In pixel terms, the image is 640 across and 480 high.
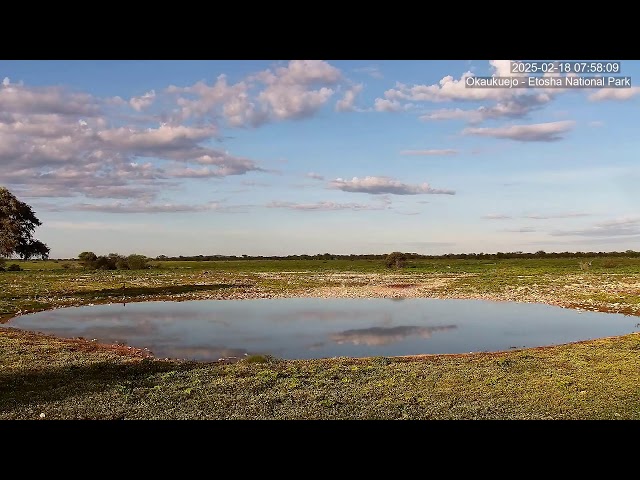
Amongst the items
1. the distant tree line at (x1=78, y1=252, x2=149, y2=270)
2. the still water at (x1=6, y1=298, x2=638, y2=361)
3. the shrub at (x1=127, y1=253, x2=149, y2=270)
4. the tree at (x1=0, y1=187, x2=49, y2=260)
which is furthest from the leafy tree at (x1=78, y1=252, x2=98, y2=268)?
the still water at (x1=6, y1=298, x2=638, y2=361)

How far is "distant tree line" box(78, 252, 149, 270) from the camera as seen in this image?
97.9 meters

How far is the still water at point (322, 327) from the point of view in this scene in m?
22.9

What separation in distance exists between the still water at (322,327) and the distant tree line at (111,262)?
205ft

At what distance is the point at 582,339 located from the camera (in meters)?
24.1

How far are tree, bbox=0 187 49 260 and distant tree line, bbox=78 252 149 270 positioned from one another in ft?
156

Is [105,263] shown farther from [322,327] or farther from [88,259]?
[322,327]

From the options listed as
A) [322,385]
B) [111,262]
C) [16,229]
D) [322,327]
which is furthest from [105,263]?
[322,385]

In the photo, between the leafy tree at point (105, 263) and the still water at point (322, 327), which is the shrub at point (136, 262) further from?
the still water at point (322, 327)

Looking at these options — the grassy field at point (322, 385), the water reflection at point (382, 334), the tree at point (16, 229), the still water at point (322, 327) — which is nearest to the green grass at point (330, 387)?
the grassy field at point (322, 385)

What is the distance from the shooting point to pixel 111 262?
326 feet

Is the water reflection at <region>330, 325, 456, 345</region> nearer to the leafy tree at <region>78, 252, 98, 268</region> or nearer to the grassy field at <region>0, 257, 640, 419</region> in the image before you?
the grassy field at <region>0, 257, 640, 419</region>
